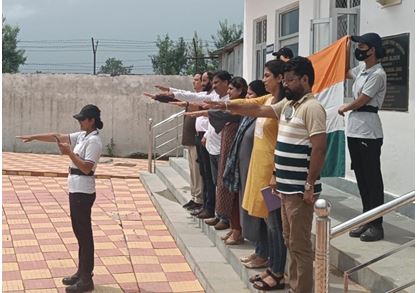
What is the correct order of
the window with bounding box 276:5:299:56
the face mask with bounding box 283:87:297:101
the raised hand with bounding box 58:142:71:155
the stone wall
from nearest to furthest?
the face mask with bounding box 283:87:297:101
the raised hand with bounding box 58:142:71:155
the window with bounding box 276:5:299:56
the stone wall

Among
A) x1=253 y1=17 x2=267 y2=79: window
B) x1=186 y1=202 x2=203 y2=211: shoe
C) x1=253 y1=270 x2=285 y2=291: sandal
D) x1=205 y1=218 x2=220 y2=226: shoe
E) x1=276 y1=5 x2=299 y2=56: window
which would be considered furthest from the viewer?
x1=253 y1=17 x2=267 y2=79: window

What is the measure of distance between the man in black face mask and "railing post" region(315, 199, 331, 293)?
168cm

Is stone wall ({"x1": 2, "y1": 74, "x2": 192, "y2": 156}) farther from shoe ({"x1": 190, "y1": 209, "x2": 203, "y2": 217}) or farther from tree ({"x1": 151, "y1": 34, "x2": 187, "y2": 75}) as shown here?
tree ({"x1": 151, "y1": 34, "x2": 187, "y2": 75})

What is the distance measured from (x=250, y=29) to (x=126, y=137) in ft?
16.1

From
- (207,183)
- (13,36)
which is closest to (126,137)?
(207,183)

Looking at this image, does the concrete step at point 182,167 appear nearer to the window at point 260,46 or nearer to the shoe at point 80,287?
the window at point 260,46

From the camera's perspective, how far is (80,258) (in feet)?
15.0

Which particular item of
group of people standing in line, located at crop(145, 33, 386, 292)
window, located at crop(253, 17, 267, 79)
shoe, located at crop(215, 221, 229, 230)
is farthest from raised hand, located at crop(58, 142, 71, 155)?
window, located at crop(253, 17, 267, 79)

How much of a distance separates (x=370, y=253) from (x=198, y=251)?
6.02 ft

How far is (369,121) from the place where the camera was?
4.29m

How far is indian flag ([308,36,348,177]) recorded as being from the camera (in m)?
4.60

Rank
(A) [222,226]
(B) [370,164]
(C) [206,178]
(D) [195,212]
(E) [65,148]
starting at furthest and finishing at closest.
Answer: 1. (D) [195,212]
2. (C) [206,178]
3. (A) [222,226]
4. (B) [370,164]
5. (E) [65,148]

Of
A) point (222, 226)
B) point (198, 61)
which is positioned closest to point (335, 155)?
point (222, 226)

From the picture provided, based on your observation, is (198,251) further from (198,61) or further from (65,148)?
(198,61)
